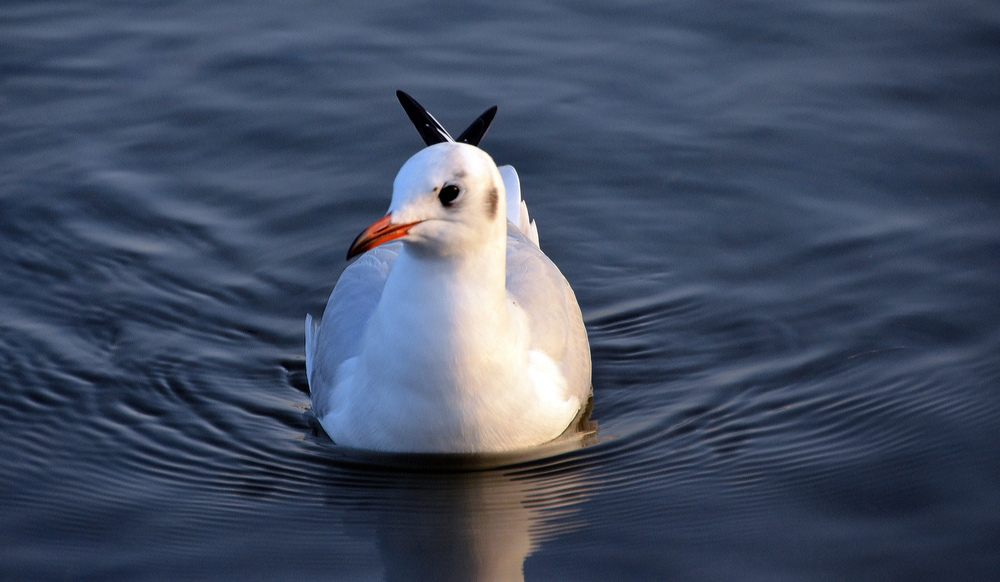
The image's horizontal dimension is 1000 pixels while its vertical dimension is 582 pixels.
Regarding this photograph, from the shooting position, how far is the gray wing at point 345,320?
18.9 feet

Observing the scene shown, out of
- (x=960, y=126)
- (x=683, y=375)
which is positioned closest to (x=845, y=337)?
A: (x=683, y=375)

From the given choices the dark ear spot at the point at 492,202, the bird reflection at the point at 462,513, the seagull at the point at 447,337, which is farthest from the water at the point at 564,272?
the dark ear spot at the point at 492,202

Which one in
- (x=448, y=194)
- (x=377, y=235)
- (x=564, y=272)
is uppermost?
(x=448, y=194)

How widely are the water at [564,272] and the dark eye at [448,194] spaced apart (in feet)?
4.16

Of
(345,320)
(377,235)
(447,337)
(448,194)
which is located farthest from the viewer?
(345,320)

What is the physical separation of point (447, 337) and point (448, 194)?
654mm

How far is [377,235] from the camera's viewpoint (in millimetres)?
4625

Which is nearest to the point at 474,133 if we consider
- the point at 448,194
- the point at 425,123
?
the point at 425,123

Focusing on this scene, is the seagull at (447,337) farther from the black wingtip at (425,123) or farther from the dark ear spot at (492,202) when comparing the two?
the black wingtip at (425,123)

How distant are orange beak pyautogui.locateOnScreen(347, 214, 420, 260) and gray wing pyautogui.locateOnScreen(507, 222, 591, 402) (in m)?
1.18

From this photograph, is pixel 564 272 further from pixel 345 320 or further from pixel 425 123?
pixel 345 320

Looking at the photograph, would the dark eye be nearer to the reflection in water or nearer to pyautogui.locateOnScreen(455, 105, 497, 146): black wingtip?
the reflection in water

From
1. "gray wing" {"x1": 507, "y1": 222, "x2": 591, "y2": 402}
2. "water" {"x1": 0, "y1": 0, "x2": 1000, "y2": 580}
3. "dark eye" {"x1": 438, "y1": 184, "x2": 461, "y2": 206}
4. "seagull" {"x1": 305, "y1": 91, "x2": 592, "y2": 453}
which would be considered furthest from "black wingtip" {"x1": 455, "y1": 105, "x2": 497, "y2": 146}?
"dark eye" {"x1": 438, "y1": 184, "x2": 461, "y2": 206}

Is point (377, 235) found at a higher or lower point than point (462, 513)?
higher
